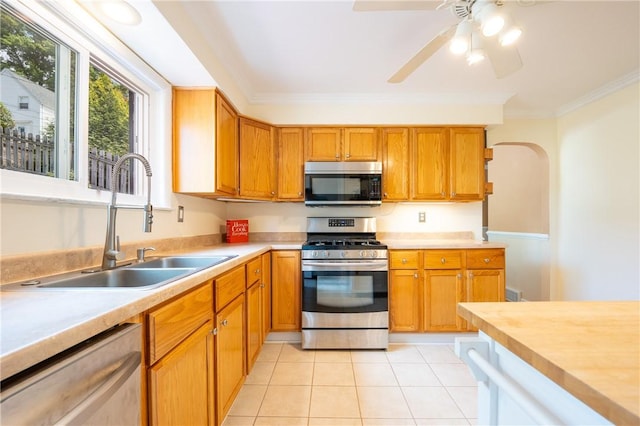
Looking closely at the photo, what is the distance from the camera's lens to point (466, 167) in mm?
2701

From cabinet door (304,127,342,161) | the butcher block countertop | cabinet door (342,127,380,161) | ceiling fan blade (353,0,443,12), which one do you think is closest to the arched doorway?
cabinet door (342,127,380,161)

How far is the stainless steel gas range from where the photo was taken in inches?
91.5

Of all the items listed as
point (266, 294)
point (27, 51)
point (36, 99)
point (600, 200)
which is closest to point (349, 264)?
point (266, 294)

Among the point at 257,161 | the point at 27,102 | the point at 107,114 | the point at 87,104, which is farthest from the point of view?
the point at 257,161

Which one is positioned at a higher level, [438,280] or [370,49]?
[370,49]

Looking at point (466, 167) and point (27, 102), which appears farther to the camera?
point (466, 167)

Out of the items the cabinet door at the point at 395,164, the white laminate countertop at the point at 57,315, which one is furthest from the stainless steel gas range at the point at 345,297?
the white laminate countertop at the point at 57,315

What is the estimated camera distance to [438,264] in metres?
2.43

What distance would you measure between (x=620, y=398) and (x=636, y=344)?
0.78 feet

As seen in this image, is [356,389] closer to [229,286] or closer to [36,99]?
[229,286]

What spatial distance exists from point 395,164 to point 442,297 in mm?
1350

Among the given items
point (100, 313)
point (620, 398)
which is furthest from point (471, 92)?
point (100, 313)

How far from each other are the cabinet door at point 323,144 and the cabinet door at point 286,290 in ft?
3.29

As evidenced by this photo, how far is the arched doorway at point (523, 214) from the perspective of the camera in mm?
3201
